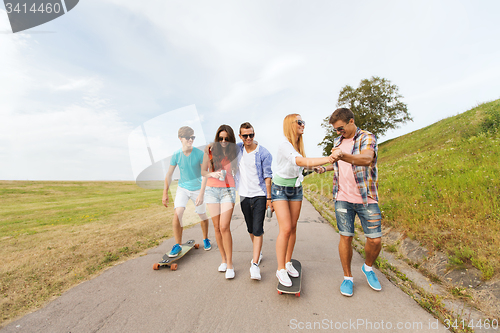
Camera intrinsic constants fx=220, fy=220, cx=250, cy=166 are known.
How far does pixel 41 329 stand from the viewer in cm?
241

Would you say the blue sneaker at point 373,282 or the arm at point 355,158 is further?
the blue sneaker at point 373,282

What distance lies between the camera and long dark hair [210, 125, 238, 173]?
12.4ft

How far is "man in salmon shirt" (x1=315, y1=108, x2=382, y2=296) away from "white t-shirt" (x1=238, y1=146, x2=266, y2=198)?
121 centimetres

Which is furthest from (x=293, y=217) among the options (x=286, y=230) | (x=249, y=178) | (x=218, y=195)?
(x=218, y=195)

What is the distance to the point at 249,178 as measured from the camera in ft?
11.7

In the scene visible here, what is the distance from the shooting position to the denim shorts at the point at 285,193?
329cm

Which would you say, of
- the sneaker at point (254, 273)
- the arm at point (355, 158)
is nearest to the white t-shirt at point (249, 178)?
the sneaker at point (254, 273)

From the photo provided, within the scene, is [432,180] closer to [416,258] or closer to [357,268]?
[416,258]

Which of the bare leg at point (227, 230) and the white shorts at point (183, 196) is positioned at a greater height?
the white shorts at point (183, 196)

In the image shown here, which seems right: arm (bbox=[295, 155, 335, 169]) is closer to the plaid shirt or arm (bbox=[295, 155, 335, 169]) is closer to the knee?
the plaid shirt

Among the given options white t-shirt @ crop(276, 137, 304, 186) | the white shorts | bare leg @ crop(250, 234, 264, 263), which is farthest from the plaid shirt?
the white shorts

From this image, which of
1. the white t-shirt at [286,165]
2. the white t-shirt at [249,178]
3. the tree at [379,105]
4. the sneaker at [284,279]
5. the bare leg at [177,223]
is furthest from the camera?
the tree at [379,105]

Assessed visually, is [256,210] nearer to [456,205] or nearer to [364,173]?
[364,173]

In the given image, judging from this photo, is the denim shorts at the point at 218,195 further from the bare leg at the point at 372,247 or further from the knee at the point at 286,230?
the bare leg at the point at 372,247
